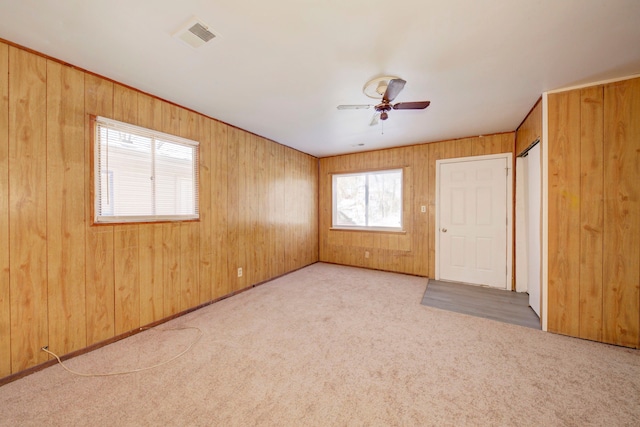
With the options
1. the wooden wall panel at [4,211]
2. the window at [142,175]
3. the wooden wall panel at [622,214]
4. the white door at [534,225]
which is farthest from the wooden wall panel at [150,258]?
the wooden wall panel at [622,214]

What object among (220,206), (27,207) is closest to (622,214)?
(220,206)

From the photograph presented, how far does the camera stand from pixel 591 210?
2348 mm

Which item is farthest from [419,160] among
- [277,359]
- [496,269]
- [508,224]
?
[277,359]

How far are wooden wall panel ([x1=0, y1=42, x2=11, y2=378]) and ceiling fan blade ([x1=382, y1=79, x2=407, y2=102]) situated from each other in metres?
2.89

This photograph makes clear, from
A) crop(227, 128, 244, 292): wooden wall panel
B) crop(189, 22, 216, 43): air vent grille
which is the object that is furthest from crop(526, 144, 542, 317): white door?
crop(227, 128, 244, 292): wooden wall panel

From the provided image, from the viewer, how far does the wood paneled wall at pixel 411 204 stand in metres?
4.11

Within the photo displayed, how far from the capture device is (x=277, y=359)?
6.73 feet

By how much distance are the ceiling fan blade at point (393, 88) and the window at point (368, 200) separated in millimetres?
2674

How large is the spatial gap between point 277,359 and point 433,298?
96.9 inches

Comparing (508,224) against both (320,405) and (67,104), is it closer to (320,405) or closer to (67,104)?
(320,405)

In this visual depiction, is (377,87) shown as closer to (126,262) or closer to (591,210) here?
(591,210)

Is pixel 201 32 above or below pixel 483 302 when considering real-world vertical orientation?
above

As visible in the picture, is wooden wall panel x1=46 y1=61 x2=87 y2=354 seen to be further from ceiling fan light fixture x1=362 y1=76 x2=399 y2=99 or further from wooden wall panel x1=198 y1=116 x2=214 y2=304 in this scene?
ceiling fan light fixture x1=362 y1=76 x2=399 y2=99

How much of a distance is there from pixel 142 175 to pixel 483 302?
454 cm
